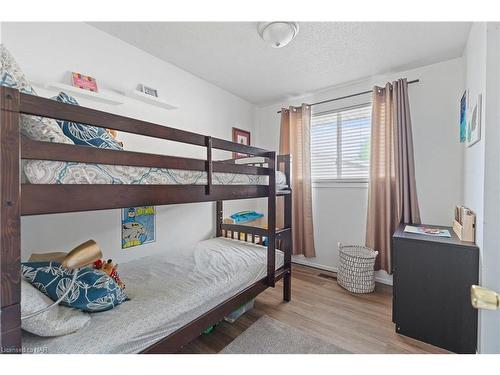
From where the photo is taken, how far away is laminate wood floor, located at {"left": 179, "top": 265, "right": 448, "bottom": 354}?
1614mm

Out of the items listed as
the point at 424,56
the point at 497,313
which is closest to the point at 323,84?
the point at 424,56

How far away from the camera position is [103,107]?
187cm

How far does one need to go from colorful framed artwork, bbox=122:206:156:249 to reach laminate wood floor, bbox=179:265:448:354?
1.02m

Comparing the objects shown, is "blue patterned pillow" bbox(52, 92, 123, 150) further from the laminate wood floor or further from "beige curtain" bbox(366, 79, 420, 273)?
"beige curtain" bbox(366, 79, 420, 273)

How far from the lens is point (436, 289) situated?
A: 159cm

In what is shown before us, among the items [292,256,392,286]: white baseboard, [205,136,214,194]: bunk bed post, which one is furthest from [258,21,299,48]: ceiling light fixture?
[292,256,392,286]: white baseboard

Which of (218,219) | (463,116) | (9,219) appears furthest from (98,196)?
(463,116)

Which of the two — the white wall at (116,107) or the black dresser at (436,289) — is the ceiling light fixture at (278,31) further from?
the black dresser at (436,289)

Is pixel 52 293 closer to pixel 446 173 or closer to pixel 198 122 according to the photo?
pixel 198 122

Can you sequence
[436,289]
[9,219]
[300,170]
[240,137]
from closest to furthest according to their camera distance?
[9,219], [436,289], [300,170], [240,137]

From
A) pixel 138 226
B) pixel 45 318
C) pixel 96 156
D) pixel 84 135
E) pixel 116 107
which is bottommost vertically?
pixel 45 318

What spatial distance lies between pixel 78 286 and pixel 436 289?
226 centimetres

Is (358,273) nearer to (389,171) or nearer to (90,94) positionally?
(389,171)

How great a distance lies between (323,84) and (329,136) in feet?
2.15
